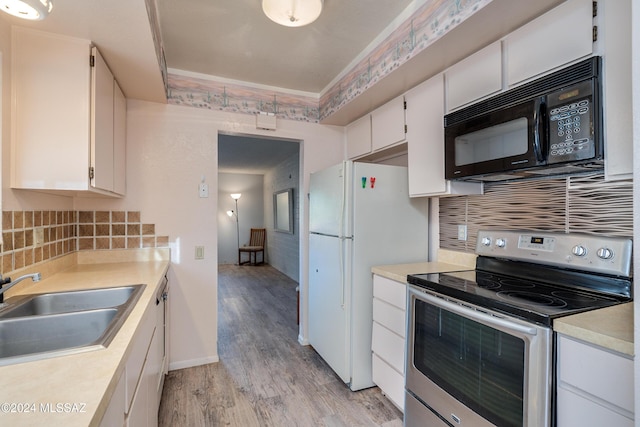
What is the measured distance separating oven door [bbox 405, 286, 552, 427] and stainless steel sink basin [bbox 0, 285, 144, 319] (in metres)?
1.44

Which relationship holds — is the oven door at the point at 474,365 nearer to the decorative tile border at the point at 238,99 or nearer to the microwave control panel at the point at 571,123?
the microwave control panel at the point at 571,123

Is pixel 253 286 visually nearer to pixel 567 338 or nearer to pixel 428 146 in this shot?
pixel 428 146

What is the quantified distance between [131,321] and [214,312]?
5.32ft

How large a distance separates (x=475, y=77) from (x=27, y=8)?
191 cm

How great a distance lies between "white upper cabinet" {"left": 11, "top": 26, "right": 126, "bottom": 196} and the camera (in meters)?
1.43

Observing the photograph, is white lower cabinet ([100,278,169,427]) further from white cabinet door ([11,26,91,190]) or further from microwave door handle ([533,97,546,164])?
microwave door handle ([533,97,546,164])

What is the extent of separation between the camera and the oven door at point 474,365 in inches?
41.8

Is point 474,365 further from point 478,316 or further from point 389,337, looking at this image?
point 389,337

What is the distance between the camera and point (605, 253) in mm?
1247

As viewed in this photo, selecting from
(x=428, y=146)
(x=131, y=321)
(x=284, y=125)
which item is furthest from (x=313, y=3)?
(x=131, y=321)

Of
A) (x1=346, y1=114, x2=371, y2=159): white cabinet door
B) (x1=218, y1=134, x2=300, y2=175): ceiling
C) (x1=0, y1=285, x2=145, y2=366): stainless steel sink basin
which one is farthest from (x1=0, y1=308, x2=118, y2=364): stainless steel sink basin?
(x1=218, y1=134, x2=300, y2=175): ceiling

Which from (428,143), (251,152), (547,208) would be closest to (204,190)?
(428,143)

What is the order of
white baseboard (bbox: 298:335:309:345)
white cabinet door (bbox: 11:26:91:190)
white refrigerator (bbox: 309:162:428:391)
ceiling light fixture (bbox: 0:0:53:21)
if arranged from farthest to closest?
1. white baseboard (bbox: 298:335:309:345)
2. white refrigerator (bbox: 309:162:428:391)
3. white cabinet door (bbox: 11:26:91:190)
4. ceiling light fixture (bbox: 0:0:53:21)

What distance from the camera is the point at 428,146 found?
198 cm
